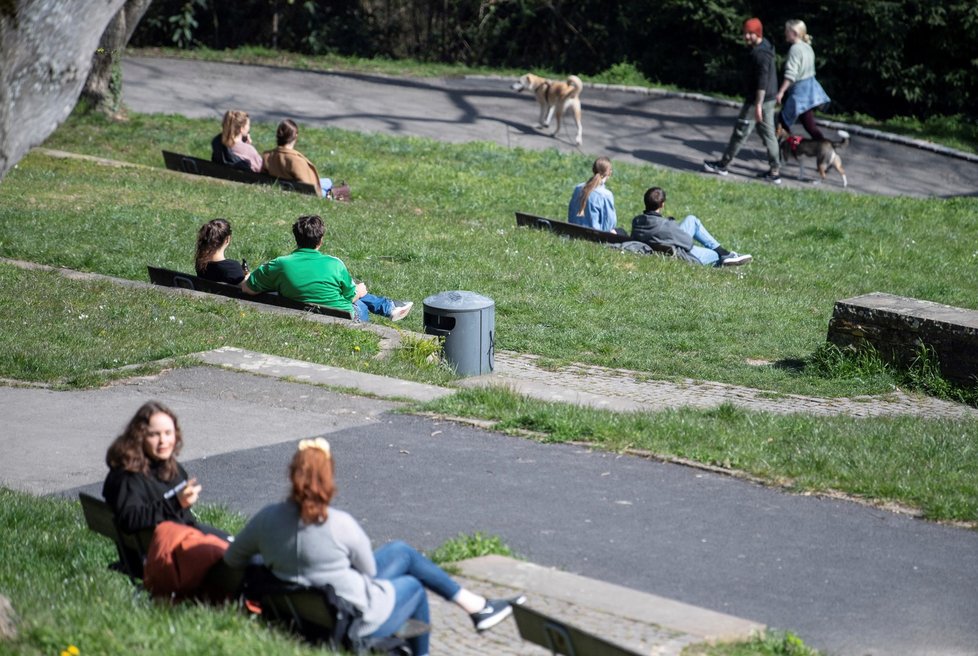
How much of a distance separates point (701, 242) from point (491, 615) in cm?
1148

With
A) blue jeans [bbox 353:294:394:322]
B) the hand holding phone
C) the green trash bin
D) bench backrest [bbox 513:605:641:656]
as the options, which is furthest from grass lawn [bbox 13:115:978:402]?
bench backrest [bbox 513:605:641:656]

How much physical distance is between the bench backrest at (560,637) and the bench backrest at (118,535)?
5.98 feet

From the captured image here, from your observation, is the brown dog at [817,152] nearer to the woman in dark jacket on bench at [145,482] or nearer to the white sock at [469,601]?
the white sock at [469,601]

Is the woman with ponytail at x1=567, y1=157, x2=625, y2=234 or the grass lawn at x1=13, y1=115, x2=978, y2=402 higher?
the woman with ponytail at x1=567, y1=157, x2=625, y2=234

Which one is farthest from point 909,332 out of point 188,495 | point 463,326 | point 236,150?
point 236,150

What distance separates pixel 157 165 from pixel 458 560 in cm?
1480

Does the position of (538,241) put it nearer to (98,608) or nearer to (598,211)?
(598,211)

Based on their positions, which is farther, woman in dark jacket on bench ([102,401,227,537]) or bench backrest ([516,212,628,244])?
bench backrest ([516,212,628,244])

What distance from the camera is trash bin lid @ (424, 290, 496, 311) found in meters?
10.7

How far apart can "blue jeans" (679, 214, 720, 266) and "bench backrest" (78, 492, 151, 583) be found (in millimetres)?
11172

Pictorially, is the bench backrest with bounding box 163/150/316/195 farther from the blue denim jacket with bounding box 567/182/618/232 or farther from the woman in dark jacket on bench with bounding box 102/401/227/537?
the woman in dark jacket on bench with bounding box 102/401/227/537

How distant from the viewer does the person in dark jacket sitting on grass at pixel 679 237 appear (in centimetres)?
1579

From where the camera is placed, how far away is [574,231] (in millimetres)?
16391

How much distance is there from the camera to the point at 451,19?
33219mm
